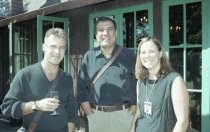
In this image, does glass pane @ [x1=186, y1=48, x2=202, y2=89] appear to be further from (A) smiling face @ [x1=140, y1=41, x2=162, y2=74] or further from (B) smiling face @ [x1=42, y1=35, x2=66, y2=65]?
(B) smiling face @ [x1=42, y1=35, x2=66, y2=65]

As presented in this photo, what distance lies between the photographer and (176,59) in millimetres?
5840

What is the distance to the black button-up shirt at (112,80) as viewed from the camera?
12.5 ft

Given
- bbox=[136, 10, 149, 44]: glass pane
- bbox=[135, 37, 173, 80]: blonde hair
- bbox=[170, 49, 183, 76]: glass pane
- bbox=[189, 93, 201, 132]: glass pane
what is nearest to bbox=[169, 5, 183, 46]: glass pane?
bbox=[170, 49, 183, 76]: glass pane

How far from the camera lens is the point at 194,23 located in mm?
5480

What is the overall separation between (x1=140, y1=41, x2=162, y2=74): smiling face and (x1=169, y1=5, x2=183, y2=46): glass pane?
2.83m

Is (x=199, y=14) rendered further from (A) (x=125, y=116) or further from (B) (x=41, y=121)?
(B) (x=41, y=121)

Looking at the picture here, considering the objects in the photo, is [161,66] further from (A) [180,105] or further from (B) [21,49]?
(B) [21,49]

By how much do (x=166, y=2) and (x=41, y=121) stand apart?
377 cm

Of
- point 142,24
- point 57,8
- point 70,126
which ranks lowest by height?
point 70,126

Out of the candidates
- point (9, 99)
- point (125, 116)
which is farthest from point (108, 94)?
point (9, 99)

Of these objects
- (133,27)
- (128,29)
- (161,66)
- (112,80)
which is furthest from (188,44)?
(161,66)

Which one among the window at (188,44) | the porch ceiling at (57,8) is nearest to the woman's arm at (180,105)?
the window at (188,44)

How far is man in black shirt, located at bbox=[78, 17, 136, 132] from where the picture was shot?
3.82 meters

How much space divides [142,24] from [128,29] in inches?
16.6
